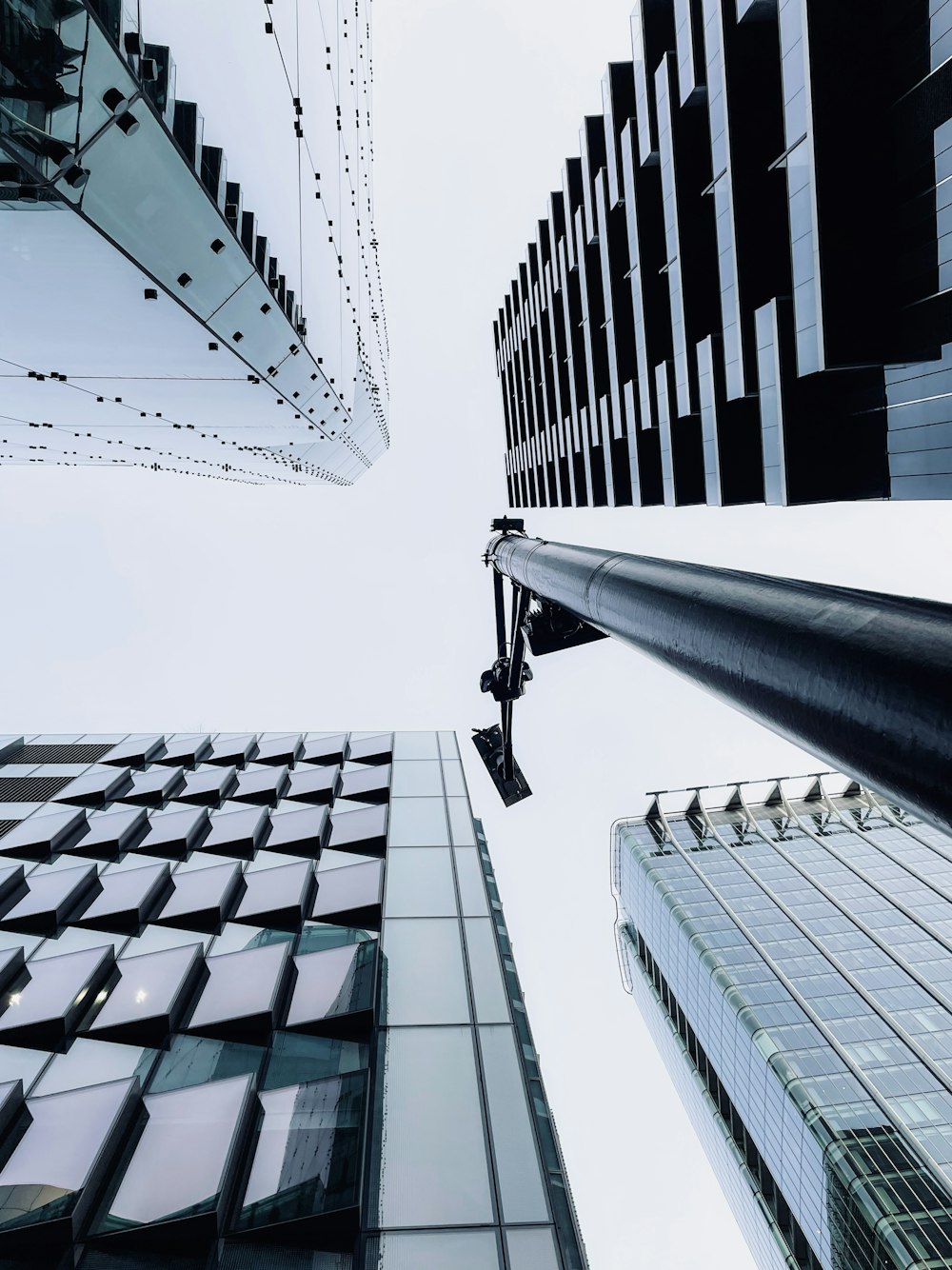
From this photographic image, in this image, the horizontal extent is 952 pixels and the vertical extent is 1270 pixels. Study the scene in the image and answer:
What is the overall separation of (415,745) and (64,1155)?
1470cm

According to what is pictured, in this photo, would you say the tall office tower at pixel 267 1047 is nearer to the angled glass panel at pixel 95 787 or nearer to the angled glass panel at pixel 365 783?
the angled glass panel at pixel 365 783

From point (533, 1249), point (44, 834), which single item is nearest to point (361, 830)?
point (44, 834)

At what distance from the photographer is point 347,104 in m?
27.4

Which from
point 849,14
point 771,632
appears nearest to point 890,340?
point 849,14

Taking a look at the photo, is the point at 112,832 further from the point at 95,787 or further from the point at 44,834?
the point at 95,787

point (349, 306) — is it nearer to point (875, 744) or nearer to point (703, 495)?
point (703, 495)

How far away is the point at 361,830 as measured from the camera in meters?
17.4

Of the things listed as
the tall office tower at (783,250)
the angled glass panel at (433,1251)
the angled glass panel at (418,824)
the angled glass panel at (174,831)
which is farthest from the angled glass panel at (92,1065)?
the tall office tower at (783,250)

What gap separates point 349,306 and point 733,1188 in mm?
98924

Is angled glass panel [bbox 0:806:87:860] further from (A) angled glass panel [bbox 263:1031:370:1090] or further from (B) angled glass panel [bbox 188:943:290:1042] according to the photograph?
(A) angled glass panel [bbox 263:1031:370:1090]

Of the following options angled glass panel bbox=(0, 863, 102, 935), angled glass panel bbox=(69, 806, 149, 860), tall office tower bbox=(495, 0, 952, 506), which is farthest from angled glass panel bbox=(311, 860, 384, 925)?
tall office tower bbox=(495, 0, 952, 506)

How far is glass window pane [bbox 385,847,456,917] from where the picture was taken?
1465 cm

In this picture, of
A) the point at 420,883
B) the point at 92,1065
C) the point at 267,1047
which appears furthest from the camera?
the point at 420,883

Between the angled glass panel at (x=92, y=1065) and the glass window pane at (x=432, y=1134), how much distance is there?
12.6ft
